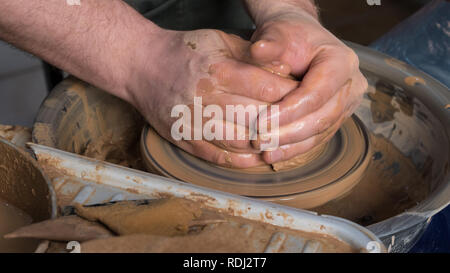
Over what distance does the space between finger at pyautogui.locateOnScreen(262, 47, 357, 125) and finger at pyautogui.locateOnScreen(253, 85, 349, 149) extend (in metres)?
0.02

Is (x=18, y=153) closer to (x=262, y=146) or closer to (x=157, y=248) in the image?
(x=157, y=248)

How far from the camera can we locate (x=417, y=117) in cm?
148

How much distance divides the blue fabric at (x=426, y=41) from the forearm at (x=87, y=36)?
111 centimetres

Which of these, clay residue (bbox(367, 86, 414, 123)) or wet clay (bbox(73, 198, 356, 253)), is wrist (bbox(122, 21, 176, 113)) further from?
clay residue (bbox(367, 86, 414, 123))

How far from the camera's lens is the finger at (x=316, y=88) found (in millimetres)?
1042

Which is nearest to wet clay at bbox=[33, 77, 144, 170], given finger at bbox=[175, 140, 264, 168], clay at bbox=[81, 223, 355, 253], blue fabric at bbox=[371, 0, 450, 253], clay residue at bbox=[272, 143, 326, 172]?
finger at bbox=[175, 140, 264, 168]

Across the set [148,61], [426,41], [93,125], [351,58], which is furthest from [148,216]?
[426,41]

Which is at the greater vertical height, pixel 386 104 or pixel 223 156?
pixel 223 156

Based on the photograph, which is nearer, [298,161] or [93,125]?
[298,161]

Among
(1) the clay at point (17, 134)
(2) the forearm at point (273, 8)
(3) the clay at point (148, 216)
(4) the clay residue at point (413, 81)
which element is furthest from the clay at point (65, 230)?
(4) the clay residue at point (413, 81)

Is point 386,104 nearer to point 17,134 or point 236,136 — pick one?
point 236,136

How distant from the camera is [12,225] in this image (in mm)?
753

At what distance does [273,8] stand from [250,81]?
43 cm

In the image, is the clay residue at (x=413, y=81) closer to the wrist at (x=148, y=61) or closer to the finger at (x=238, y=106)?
the finger at (x=238, y=106)
